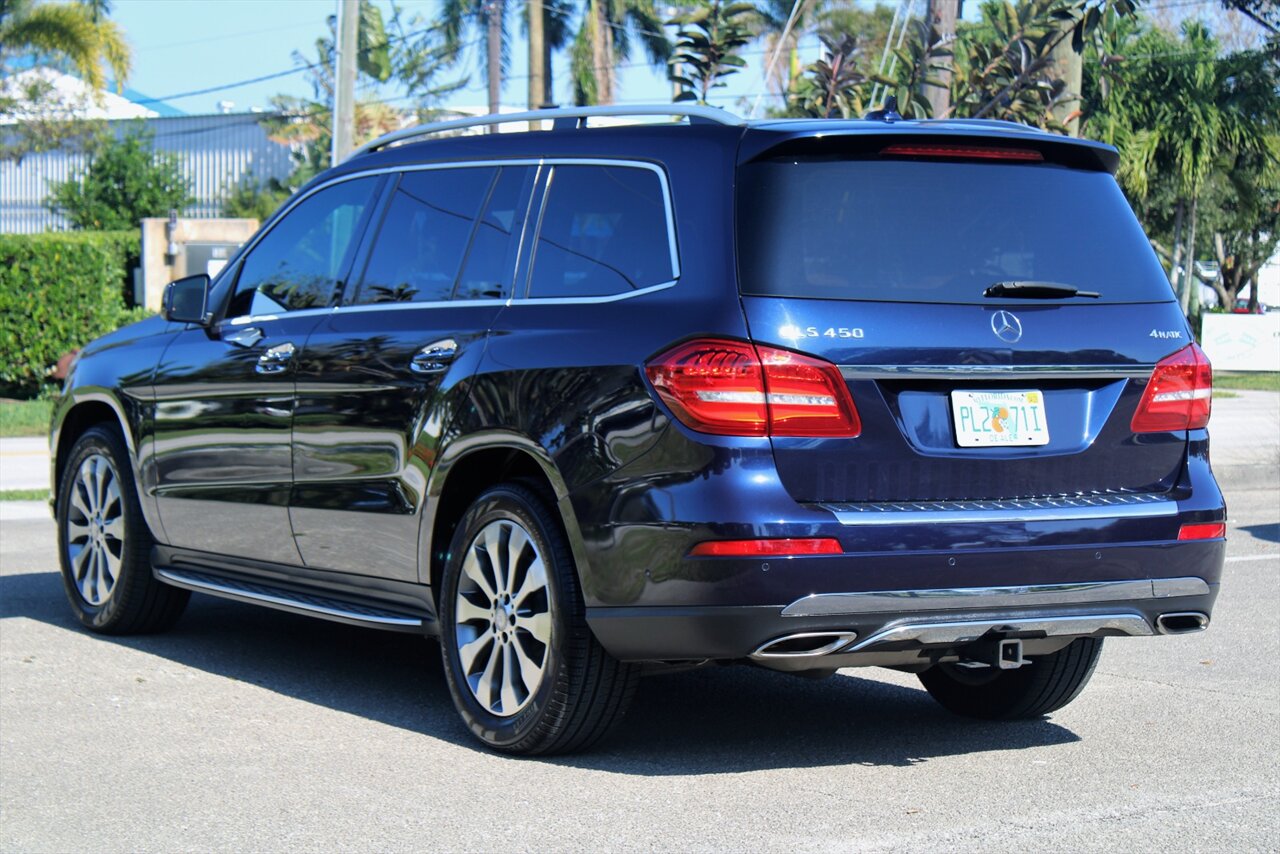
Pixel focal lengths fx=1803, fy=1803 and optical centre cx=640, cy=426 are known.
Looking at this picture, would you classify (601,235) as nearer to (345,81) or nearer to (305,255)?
(305,255)

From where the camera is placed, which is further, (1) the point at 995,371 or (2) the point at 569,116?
(2) the point at 569,116

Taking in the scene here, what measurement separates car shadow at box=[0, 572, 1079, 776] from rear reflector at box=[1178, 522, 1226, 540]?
35.5 inches

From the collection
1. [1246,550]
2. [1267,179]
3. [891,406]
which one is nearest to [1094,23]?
[1246,550]

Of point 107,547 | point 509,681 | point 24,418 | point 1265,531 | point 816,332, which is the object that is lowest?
point 1265,531

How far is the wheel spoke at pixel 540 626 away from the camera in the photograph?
529 centimetres

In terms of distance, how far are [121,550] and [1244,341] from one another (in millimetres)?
28505

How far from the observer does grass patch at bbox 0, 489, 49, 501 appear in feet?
42.9

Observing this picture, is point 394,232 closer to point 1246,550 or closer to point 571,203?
point 571,203

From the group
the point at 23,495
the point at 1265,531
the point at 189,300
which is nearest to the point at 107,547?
the point at 189,300

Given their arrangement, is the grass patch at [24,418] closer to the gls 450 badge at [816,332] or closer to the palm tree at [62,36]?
the palm tree at [62,36]

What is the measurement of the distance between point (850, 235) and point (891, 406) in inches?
20.1

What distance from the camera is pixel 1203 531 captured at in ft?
17.4

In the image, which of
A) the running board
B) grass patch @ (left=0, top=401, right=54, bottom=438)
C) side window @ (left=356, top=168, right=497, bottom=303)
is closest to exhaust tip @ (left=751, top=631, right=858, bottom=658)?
the running board

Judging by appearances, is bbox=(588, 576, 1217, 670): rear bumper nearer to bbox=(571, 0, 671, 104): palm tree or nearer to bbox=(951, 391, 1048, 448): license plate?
bbox=(951, 391, 1048, 448): license plate
